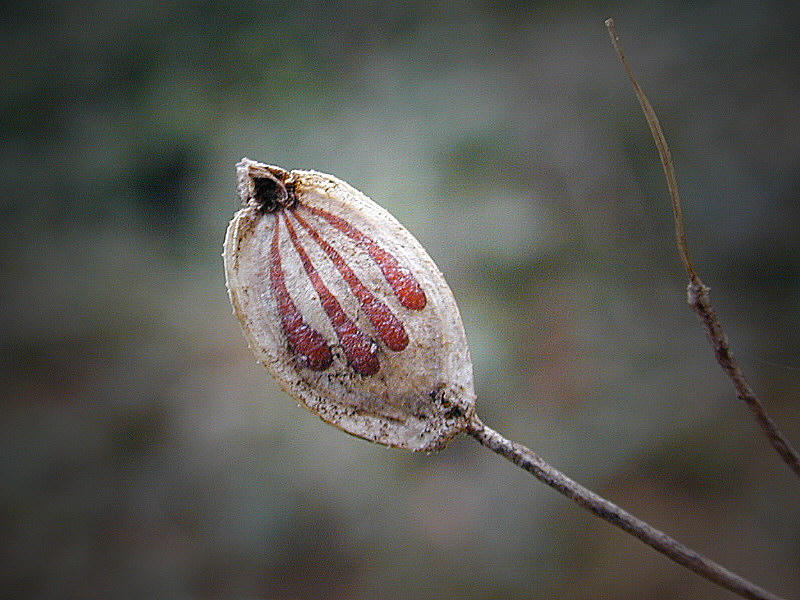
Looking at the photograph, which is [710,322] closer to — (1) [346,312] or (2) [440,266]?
(1) [346,312]

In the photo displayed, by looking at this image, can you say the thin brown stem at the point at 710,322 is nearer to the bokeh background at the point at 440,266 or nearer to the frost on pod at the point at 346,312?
the frost on pod at the point at 346,312

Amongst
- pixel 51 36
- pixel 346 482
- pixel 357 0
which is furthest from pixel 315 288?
pixel 51 36

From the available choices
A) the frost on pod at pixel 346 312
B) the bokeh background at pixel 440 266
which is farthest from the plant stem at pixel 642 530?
the bokeh background at pixel 440 266

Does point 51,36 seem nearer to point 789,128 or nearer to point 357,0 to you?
point 357,0

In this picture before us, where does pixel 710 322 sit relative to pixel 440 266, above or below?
below

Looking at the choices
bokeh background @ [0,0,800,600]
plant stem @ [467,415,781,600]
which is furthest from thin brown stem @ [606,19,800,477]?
bokeh background @ [0,0,800,600]

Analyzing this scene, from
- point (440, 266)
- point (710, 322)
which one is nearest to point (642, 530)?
point (710, 322)

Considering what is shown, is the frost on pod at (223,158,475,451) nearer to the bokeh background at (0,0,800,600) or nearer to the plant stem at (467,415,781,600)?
the plant stem at (467,415,781,600)
